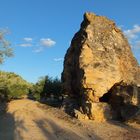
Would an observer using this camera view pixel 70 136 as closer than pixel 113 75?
Yes

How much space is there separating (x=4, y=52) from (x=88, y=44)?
529 centimetres

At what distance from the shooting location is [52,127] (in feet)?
60.1

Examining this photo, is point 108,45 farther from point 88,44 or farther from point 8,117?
point 8,117

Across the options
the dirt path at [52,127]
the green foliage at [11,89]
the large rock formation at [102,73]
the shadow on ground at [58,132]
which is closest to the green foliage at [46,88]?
the green foliage at [11,89]

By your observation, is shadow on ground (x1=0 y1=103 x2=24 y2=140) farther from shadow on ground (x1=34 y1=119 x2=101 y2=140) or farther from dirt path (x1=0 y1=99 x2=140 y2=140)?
shadow on ground (x1=34 y1=119 x2=101 y2=140)

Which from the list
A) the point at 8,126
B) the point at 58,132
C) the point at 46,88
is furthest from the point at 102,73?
the point at 46,88

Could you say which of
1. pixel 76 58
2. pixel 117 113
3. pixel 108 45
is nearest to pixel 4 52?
pixel 76 58

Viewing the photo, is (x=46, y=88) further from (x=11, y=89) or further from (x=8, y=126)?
(x=8, y=126)

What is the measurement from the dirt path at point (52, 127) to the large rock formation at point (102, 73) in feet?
3.81

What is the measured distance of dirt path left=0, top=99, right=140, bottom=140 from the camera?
16473 mm

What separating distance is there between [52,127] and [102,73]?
4.86 metres

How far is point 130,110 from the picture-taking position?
20719mm

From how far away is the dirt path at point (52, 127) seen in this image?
54.0 ft

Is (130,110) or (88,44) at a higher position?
(88,44)
